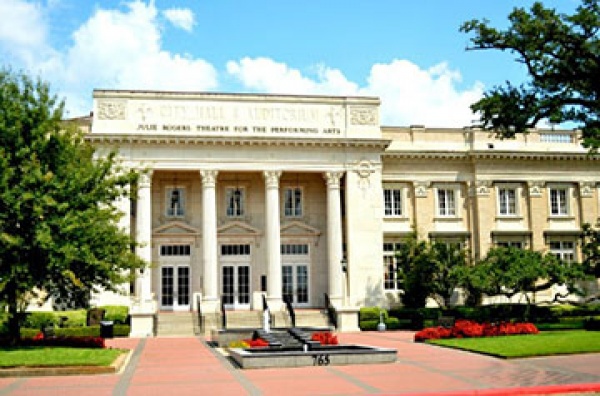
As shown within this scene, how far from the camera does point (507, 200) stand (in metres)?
42.3

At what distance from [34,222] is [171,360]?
5981 millimetres

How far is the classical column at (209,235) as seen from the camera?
36156 millimetres

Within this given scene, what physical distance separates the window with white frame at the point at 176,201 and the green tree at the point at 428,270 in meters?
12.2

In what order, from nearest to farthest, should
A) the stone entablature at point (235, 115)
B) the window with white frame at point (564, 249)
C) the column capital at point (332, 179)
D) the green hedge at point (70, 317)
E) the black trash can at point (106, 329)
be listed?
the black trash can at point (106, 329), the green hedge at point (70, 317), the stone entablature at point (235, 115), the column capital at point (332, 179), the window with white frame at point (564, 249)

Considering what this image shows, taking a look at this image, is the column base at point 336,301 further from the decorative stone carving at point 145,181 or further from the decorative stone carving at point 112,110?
the decorative stone carving at point 112,110

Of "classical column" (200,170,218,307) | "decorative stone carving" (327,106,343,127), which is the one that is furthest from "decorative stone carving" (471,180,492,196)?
"classical column" (200,170,218,307)

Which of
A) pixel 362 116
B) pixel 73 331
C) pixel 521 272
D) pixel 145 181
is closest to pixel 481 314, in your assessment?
pixel 521 272

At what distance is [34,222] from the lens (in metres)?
21.8

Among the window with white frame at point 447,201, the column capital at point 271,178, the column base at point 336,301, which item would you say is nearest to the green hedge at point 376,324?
the column base at point 336,301

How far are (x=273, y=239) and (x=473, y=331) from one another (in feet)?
48.3

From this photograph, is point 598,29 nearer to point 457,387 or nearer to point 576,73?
point 576,73

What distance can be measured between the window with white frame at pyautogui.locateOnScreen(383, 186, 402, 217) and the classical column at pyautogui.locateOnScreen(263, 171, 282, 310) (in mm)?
7149

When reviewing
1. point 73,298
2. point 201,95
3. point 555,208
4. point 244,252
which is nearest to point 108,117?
point 201,95

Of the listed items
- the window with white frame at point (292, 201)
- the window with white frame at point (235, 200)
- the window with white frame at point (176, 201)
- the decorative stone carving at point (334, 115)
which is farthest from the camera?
the window with white frame at point (292, 201)
